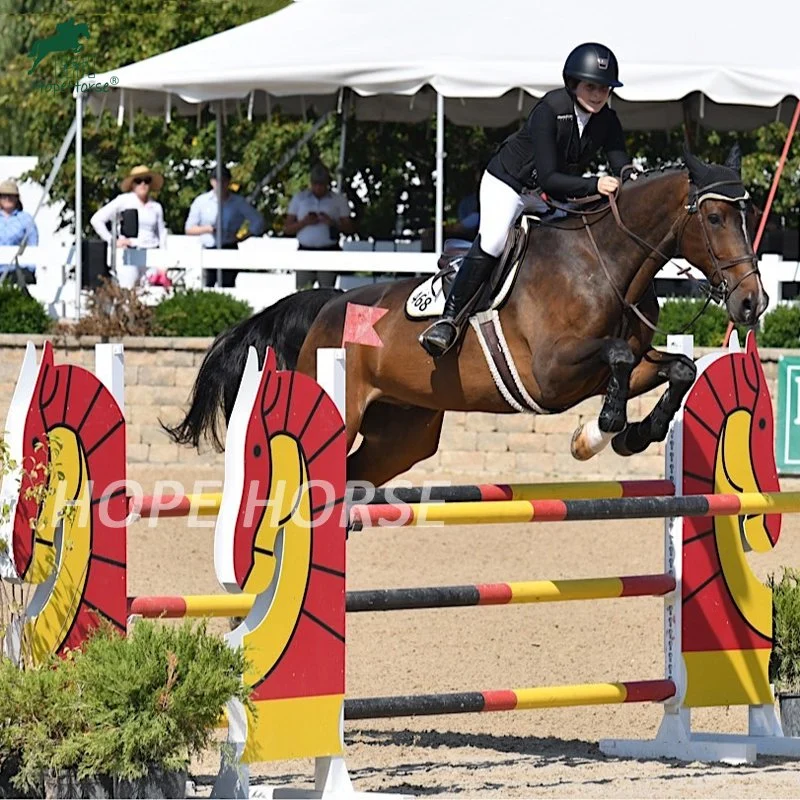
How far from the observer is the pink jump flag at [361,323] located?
6.59m

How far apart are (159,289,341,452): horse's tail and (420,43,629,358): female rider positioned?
34.5 inches

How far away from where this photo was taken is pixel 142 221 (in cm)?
1401

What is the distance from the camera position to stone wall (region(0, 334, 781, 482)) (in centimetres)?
1196

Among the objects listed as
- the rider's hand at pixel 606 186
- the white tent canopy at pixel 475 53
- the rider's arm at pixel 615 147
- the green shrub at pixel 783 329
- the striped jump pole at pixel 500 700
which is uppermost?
the white tent canopy at pixel 475 53

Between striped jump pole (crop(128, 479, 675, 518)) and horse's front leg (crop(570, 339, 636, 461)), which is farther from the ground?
horse's front leg (crop(570, 339, 636, 461))

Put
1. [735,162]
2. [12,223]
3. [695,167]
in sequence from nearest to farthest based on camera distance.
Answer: [695,167] < [735,162] < [12,223]

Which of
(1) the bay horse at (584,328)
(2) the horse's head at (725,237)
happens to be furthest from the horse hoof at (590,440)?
(2) the horse's head at (725,237)

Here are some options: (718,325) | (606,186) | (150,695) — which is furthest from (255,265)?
(150,695)

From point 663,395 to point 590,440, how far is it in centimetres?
30

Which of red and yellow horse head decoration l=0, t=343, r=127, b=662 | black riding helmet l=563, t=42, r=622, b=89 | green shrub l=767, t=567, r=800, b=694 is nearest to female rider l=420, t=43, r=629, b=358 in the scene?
black riding helmet l=563, t=42, r=622, b=89

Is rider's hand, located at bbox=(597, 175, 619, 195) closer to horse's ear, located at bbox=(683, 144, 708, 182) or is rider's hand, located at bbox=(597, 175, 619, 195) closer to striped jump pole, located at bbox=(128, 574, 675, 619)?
horse's ear, located at bbox=(683, 144, 708, 182)

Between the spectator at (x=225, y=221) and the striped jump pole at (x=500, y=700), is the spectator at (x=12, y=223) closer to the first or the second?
the spectator at (x=225, y=221)

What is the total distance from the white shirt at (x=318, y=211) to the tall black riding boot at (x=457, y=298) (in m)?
7.53

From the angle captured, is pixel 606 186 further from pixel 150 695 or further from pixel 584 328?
pixel 150 695
